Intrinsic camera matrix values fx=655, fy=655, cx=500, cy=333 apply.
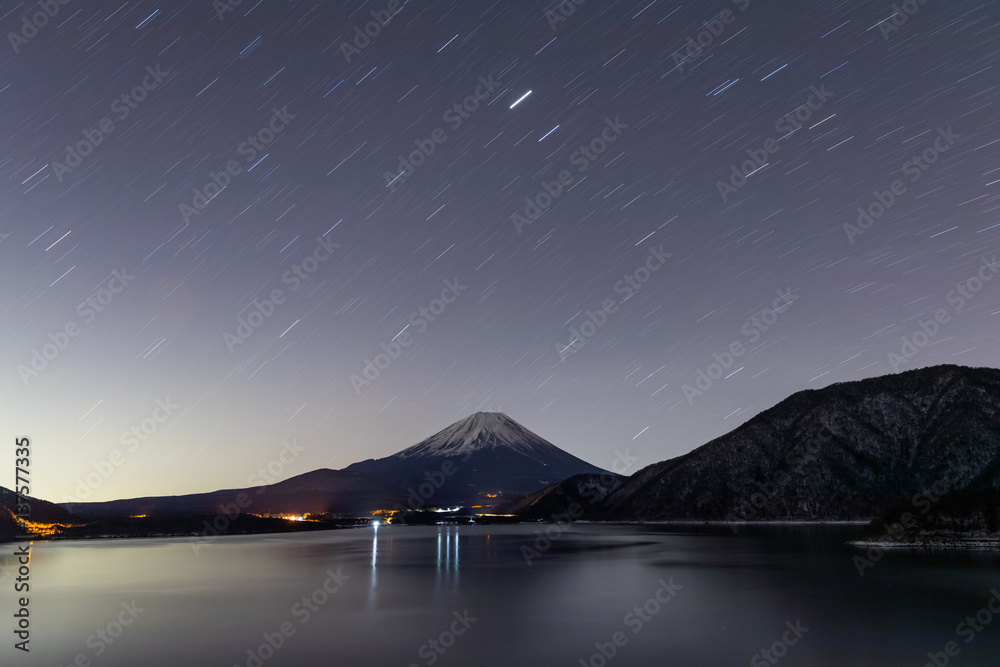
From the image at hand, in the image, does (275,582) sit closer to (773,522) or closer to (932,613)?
(932,613)

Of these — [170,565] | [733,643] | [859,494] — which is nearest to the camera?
[733,643]

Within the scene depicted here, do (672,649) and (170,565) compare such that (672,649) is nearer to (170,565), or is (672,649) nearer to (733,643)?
(733,643)

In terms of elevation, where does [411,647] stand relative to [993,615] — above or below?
above

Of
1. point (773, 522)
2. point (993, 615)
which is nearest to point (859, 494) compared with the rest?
point (773, 522)

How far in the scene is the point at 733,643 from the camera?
2833 cm

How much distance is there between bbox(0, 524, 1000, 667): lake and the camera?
26.9 m

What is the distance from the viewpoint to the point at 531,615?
36875 mm

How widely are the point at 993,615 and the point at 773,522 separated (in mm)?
170277

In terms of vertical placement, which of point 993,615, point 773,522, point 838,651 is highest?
point 838,651

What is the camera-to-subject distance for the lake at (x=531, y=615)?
88.2 ft

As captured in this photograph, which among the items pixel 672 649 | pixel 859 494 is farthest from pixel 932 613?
pixel 859 494

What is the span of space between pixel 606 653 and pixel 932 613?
18820 mm

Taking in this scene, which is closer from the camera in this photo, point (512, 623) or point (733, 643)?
point (733, 643)

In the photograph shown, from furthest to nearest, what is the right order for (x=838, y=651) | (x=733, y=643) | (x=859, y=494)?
(x=859, y=494)
(x=733, y=643)
(x=838, y=651)
